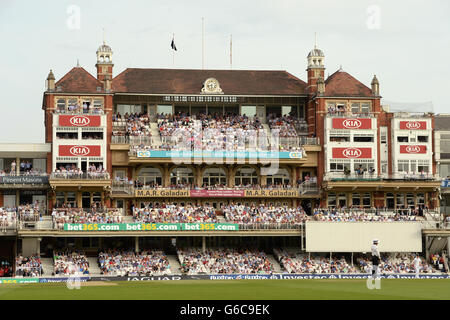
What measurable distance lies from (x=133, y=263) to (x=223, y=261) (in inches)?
265

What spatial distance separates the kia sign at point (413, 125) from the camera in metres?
71.6

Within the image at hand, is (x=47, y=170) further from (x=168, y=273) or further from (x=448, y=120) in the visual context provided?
(x=448, y=120)

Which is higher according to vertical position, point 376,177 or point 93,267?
point 376,177

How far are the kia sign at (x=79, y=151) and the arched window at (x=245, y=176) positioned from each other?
1189 cm

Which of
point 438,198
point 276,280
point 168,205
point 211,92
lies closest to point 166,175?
point 168,205

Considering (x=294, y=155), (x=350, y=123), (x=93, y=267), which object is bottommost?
(x=93, y=267)

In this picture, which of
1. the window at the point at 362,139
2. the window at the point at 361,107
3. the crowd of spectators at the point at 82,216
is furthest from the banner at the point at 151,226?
the window at the point at 361,107

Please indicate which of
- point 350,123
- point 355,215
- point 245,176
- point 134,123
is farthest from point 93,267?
point 350,123

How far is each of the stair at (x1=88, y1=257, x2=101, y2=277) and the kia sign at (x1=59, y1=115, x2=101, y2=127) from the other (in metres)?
10.9

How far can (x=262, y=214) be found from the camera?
65938mm

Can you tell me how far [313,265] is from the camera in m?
62.8

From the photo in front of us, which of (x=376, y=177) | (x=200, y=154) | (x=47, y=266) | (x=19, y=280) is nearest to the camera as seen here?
(x=19, y=280)

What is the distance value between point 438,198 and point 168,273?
25.8 m

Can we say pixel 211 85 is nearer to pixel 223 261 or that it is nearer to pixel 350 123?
pixel 350 123
